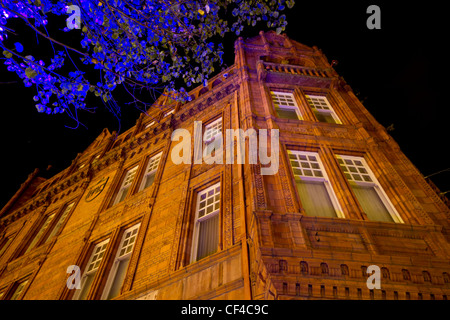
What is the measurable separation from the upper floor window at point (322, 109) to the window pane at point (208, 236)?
6485 millimetres

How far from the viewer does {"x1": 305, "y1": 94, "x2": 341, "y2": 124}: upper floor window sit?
36.1ft

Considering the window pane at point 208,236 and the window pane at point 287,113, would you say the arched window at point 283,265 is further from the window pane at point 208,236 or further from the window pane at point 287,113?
the window pane at point 287,113

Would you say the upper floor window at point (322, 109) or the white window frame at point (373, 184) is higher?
the upper floor window at point (322, 109)

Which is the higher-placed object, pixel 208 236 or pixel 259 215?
pixel 208 236

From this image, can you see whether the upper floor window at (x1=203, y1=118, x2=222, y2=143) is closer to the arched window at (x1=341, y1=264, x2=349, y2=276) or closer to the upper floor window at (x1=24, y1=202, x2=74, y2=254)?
the arched window at (x1=341, y1=264, x2=349, y2=276)

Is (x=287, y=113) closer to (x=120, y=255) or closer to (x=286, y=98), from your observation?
(x=286, y=98)

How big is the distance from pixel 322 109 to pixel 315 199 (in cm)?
569

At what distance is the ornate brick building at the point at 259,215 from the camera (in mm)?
5055

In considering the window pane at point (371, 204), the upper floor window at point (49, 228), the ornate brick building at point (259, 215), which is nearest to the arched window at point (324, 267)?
the ornate brick building at point (259, 215)

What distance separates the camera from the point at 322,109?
37.8 feet

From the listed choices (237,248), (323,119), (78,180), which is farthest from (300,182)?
(78,180)

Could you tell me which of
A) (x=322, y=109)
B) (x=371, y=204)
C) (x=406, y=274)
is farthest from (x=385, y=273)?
(x=322, y=109)

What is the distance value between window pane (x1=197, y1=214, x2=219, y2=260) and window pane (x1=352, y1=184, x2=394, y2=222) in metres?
4.43

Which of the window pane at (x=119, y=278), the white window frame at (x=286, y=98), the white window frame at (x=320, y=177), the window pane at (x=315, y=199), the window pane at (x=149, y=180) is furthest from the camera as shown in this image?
the window pane at (x=149, y=180)
